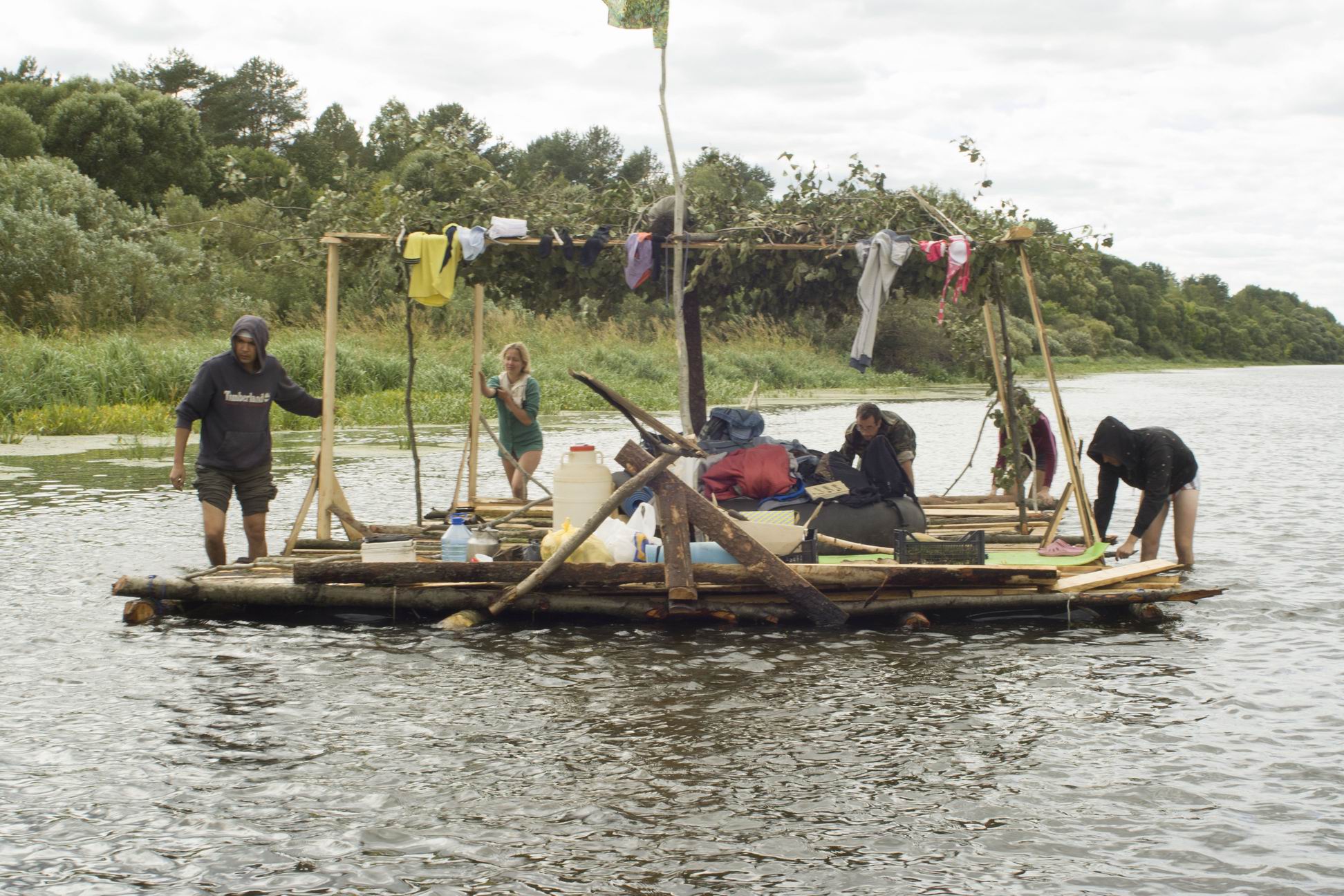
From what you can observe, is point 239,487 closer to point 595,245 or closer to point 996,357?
point 595,245

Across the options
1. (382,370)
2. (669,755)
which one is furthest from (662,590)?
(382,370)

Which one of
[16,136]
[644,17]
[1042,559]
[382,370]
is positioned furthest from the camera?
[16,136]

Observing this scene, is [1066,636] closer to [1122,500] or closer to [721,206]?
[721,206]

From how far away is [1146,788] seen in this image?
568 centimetres

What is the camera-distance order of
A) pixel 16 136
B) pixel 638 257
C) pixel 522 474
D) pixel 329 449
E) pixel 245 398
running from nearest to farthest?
pixel 245 398, pixel 329 449, pixel 638 257, pixel 522 474, pixel 16 136

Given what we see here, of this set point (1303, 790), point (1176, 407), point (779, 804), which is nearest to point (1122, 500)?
point (1303, 790)

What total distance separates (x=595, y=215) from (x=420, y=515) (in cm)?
291

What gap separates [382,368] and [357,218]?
49.3ft

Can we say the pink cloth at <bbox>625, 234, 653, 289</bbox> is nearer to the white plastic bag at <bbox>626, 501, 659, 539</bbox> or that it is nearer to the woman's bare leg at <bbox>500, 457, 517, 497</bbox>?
the white plastic bag at <bbox>626, 501, 659, 539</bbox>

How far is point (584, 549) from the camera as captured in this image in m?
8.38

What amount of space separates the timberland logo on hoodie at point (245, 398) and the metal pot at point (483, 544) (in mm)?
1748

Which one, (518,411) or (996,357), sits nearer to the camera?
(996,357)

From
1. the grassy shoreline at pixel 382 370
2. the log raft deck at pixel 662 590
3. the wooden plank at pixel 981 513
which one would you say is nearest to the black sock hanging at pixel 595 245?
the log raft deck at pixel 662 590

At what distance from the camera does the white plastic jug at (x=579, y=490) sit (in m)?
8.91
